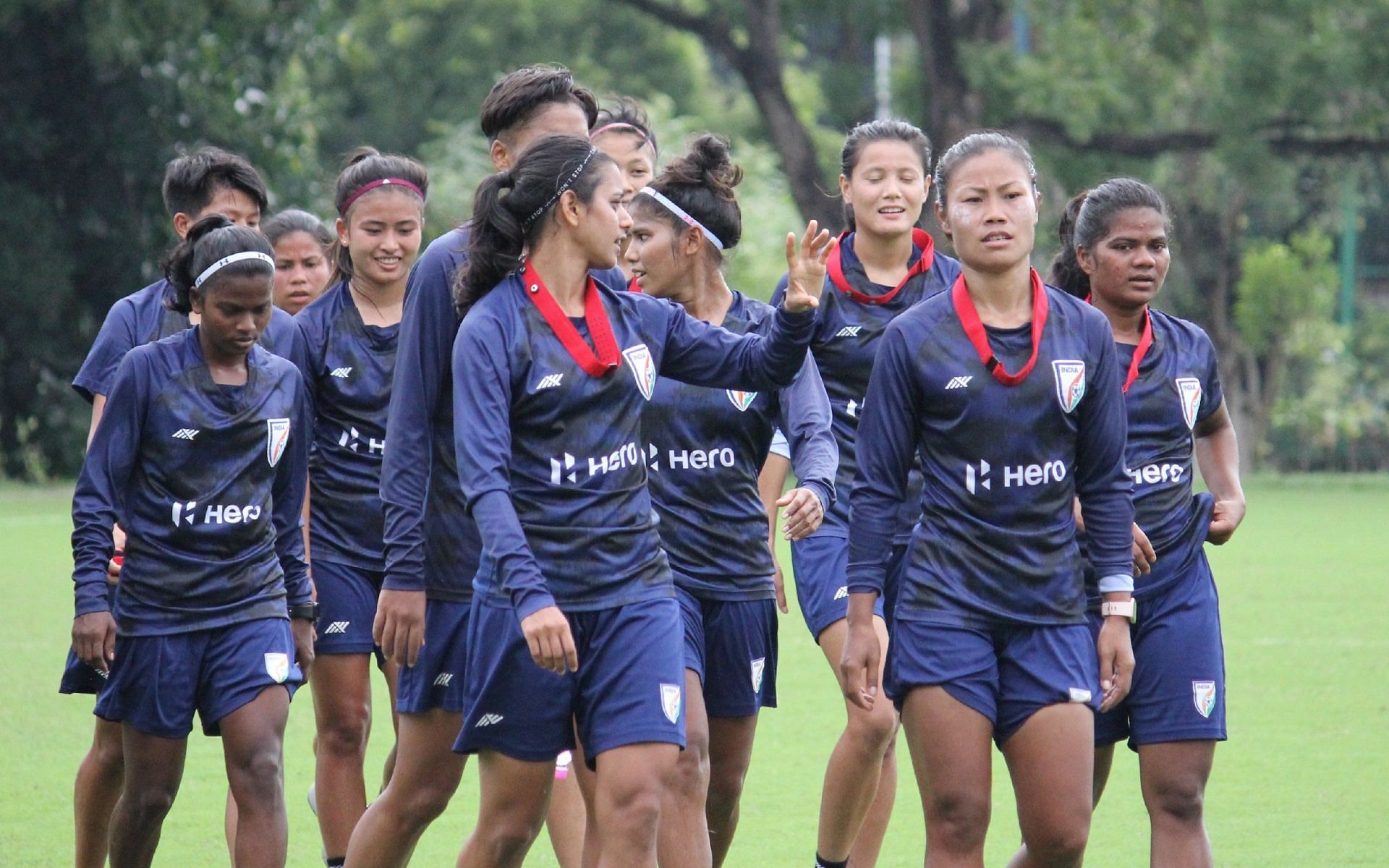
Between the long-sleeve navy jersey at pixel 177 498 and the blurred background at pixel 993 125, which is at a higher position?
the blurred background at pixel 993 125

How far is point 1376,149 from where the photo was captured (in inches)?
915

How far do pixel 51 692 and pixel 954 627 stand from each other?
691 cm

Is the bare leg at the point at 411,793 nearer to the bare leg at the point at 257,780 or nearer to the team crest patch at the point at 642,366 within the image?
the bare leg at the point at 257,780

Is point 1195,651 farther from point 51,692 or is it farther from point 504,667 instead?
point 51,692

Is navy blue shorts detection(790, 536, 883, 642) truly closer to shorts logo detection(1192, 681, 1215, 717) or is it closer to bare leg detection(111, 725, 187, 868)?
shorts logo detection(1192, 681, 1215, 717)

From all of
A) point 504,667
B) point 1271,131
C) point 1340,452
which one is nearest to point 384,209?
Answer: point 504,667

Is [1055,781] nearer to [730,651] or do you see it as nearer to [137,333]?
[730,651]

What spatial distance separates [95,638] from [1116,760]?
16.7 ft

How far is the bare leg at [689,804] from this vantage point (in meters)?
5.32

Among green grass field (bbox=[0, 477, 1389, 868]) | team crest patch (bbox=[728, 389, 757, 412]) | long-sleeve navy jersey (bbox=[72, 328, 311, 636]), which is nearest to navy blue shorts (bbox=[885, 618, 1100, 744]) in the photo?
team crest patch (bbox=[728, 389, 757, 412])

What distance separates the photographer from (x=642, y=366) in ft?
15.8

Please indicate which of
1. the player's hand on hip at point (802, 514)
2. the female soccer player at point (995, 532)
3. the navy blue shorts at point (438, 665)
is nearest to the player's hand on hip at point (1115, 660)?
the female soccer player at point (995, 532)

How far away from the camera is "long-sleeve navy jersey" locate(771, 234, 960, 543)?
6.52 metres

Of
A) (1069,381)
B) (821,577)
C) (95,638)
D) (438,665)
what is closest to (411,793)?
(438,665)
